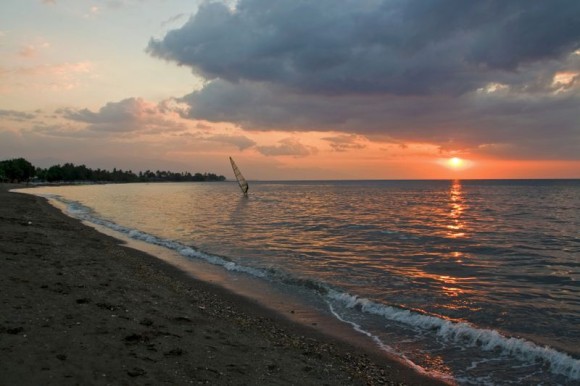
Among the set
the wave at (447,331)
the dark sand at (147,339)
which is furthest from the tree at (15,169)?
the wave at (447,331)

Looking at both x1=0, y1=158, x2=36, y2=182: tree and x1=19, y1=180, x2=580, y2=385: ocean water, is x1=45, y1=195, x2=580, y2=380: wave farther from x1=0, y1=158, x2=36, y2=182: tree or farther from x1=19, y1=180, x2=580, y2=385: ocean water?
x1=0, y1=158, x2=36, y2=182: tree

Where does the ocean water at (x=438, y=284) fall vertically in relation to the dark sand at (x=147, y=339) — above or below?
below

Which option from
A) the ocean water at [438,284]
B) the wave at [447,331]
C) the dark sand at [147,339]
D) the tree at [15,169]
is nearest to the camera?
the dark sand at [147,339]

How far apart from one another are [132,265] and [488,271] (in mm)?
15147

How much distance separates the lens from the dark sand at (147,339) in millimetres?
6488

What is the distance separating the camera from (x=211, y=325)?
992 centimetres

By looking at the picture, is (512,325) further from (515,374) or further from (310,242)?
(310,242)

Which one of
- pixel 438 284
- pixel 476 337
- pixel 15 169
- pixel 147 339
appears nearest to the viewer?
pixel 147 339

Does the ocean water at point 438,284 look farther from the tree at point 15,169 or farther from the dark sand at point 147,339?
the tree at point 15,169

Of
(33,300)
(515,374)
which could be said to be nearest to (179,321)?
(33,300)

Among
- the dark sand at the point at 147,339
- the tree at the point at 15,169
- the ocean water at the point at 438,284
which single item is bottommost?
the ocean water at the point at 438,284

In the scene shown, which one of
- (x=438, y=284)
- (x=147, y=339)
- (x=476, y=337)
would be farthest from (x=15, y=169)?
(x=476, y=337)

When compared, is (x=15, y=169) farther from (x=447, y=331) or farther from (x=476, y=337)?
(x=476, y=337)

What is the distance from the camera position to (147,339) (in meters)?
8.05
